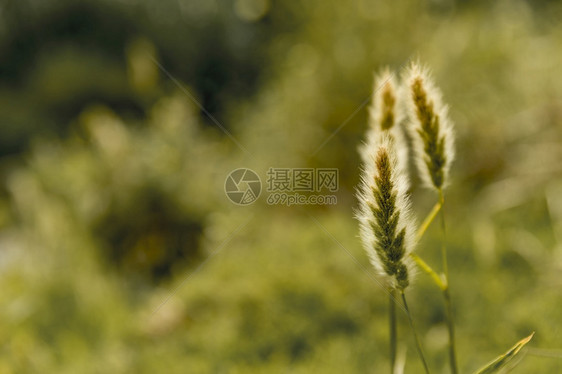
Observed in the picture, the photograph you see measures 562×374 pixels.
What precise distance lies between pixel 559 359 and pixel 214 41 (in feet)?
12.9

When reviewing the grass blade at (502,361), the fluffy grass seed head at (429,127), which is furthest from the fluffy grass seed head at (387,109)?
the grass blade at (502,361)

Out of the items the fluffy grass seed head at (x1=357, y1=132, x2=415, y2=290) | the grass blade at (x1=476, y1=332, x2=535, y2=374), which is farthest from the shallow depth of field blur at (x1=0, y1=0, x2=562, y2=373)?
the fluffy grass seed head at (x1=357, y1=132, x2=415, y2=290)

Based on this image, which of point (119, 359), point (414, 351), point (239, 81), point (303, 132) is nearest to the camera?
point (414, 351)

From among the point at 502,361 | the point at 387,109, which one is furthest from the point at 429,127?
the point at 502,361

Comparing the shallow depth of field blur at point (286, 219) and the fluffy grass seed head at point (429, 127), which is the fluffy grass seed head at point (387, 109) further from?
the shallow depth of field blur at point (286, 219)

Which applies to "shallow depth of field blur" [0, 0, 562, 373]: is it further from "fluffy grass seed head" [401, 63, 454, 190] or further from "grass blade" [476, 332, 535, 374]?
"fluffy grass seed head" [401, 63, 454, 190]

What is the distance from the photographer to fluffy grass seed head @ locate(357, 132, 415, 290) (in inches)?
18.3

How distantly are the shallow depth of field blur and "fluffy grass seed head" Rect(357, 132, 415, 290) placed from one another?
20 cm

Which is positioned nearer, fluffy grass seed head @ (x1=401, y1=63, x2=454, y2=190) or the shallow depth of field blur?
fluffy grass seed head @ (x1=401, y1=63, x2=454, y2=190)

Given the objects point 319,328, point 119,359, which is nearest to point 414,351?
point 319,328

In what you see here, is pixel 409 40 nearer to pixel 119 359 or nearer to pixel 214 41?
pixel 119 359

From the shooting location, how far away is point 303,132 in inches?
94.0

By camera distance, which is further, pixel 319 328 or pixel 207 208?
pixel 207 208

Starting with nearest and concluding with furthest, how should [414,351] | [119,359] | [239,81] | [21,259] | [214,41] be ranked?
[414,351]
[119,359]
[21,259]
[239,81]
[214,41]
